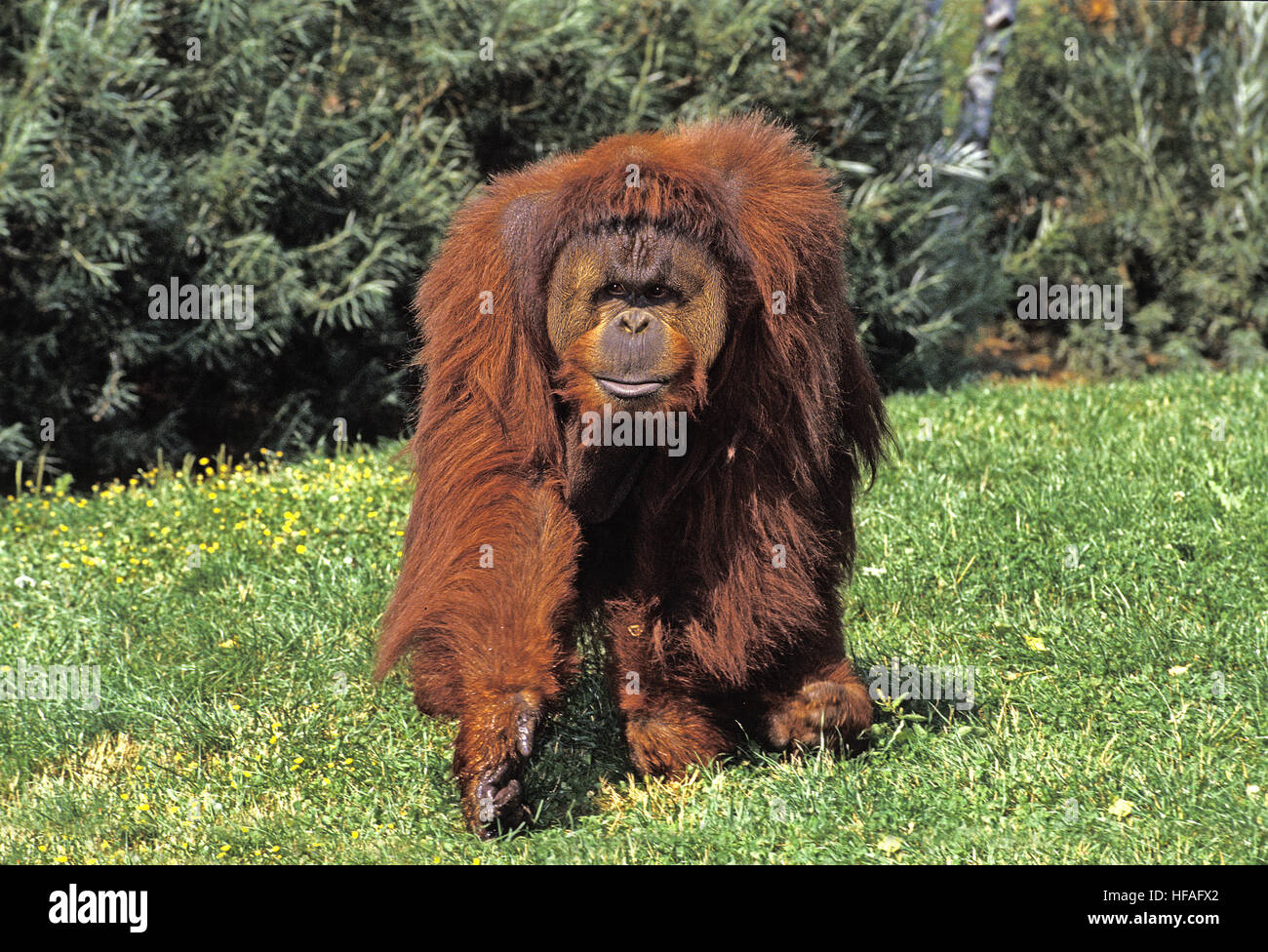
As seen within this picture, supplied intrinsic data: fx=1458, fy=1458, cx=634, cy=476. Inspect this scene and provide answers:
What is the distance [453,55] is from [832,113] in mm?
2476

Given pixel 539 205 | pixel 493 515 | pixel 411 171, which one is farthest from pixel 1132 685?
pixel 411 171

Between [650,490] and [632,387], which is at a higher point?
[632,387]

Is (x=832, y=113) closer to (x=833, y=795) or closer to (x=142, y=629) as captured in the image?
(x=142, y=629)

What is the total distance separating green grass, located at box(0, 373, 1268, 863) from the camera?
3.43 meters

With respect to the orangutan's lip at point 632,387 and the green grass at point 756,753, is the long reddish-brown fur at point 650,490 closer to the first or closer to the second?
the orangutan's lip at point 632,387

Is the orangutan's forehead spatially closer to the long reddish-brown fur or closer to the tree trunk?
the long reddish-brown fur

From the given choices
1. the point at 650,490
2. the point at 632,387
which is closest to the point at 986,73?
the point at 650,490

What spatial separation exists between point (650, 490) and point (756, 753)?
0.77 m

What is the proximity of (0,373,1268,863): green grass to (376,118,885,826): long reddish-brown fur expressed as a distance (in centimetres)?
26

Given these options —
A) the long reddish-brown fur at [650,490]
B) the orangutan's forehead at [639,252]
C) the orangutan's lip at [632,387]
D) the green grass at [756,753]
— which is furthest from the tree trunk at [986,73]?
the orangutan's lip at [632,387]

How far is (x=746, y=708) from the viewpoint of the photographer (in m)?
4.00

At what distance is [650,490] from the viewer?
3.76m

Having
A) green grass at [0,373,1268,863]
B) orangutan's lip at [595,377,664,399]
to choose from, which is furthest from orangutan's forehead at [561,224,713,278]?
green grass at [0,373,1268,863]

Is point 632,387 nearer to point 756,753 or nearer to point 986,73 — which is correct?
point 756,753
